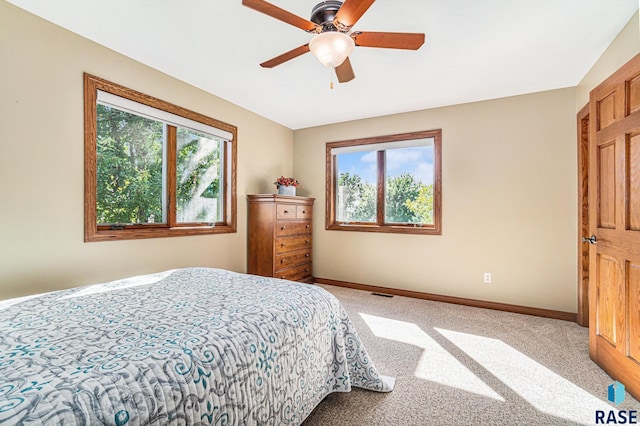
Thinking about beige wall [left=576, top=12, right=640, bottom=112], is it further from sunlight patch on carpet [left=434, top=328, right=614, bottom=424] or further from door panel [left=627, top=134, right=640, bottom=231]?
sunlight patch on carpet [left=434, top=328, right=614, bottom=424]

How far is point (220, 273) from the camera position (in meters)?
2.16

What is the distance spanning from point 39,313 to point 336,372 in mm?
1475

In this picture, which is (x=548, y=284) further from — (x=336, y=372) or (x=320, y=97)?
(x=320, y=97)

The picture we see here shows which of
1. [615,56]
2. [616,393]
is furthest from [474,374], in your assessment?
[615,56]

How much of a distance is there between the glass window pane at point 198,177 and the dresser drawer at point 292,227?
74cm

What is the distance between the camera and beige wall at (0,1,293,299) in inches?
76.5

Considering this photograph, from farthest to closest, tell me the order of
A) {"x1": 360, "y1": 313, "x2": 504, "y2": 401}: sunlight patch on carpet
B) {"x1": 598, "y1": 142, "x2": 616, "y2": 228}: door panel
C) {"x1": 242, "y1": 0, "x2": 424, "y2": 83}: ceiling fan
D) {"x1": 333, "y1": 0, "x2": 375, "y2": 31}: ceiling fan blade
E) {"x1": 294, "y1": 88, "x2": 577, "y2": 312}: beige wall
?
1. {"x1": 294, "y1": 88, "x2": 577, "y2": 312}: beige wall
2. {"x1": 598, "y1": 142, "x2": 616, "y2": 228}: door panel
3. {"x1": 360, "y1": 313, "x2": 504, "y2": 401}: sunlight patch on carpet
4. {"x1": 242, "y1": 0, "x2": 424, "y2": 83}: ceiling fan
5. {"x1": 333, "y1": 0, "x2": 375, "y2": 31}: ceiling fan blade

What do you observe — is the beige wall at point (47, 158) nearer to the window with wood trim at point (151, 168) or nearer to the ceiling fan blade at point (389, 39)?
the window with wood trim at point (151, 168)

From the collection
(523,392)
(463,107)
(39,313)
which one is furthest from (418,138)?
(39,313)

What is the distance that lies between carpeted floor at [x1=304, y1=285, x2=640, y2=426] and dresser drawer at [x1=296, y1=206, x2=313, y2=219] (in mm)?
1670

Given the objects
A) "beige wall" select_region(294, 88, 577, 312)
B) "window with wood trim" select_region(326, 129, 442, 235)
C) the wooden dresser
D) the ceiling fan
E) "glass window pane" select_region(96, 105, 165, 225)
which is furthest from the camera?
"window with wood trim" select_region(326, 129, 442, 235)

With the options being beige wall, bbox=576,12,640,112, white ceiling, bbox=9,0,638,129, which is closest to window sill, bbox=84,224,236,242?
white ceiling, bbox=9,0,638,129

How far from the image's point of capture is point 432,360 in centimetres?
221

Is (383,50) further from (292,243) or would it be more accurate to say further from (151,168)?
(292,243)
